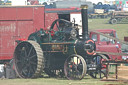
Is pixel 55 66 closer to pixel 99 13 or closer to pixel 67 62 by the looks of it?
pixel 67 62

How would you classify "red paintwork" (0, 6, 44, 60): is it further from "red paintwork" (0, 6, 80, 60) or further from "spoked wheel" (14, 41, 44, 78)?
"spoked wheel" (14, 41, 44, 78)

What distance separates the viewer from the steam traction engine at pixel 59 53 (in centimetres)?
1443

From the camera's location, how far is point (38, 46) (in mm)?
15156

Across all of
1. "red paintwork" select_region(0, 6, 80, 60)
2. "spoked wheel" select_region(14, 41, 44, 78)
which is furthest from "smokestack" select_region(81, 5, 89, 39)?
"red paintwork" select_region(0, 6, 80, 60)

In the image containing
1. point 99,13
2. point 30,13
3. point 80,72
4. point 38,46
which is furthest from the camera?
point 99,13

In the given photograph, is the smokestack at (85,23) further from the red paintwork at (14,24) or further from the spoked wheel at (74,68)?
the red paintwork at (14,24)

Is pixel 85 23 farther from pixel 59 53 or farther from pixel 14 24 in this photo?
pixel 14 24

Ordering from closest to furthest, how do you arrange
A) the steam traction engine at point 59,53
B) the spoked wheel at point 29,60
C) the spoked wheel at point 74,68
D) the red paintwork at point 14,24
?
the spoked wheel at point 74,68 < the steam traction engine at point 59,53 < the spoked wheel at point 29,60 < the red paintwork at point 14,24

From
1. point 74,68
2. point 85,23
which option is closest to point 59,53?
point 74,68

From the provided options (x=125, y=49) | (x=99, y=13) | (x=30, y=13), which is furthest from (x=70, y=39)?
(x=99, y=13)

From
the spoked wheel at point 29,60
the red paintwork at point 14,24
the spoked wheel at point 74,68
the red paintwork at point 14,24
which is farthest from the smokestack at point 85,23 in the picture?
the red paintwork at point 14,24

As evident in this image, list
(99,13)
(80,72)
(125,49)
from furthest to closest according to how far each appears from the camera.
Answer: (99,13) → (125,49) → (80,72)

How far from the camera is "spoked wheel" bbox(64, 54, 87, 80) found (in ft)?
45.7

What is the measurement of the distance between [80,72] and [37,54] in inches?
69.3
